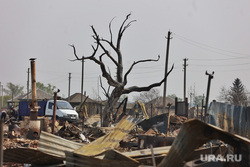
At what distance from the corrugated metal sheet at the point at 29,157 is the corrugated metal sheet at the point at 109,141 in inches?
24.8

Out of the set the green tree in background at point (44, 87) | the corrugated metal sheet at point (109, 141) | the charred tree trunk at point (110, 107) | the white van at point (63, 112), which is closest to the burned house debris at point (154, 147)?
the corrugated metal sheet at point (109, 141)

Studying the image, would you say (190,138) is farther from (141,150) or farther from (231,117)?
(231,117)

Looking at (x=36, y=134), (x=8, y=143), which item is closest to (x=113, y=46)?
(x=36, y=134)

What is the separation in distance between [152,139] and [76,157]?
308 cm

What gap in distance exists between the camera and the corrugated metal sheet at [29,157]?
6.37m

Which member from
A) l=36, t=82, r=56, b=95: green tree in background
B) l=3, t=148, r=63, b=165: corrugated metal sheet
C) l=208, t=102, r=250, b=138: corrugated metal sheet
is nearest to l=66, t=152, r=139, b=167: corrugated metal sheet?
l=3, t=148, r=63, b=165: corrugated metal sheet

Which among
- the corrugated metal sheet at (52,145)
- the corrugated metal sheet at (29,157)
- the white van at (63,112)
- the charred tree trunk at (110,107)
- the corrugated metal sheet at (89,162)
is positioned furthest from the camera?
the white van at (63,112)

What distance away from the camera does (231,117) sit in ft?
27.7

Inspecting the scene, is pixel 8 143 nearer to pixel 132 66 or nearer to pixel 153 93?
pixel 132 66

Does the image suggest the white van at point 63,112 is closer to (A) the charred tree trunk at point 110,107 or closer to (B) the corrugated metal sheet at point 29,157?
(A) the charred tree trunk at point 110,107

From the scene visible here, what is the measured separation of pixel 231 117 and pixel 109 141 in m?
3.04

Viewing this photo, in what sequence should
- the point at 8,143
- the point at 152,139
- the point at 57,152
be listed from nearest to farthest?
the point at 57,152
the point at 152,139
the point at 8,143

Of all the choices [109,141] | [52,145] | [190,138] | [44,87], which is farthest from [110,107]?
[44,87]

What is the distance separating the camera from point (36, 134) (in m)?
13.6
